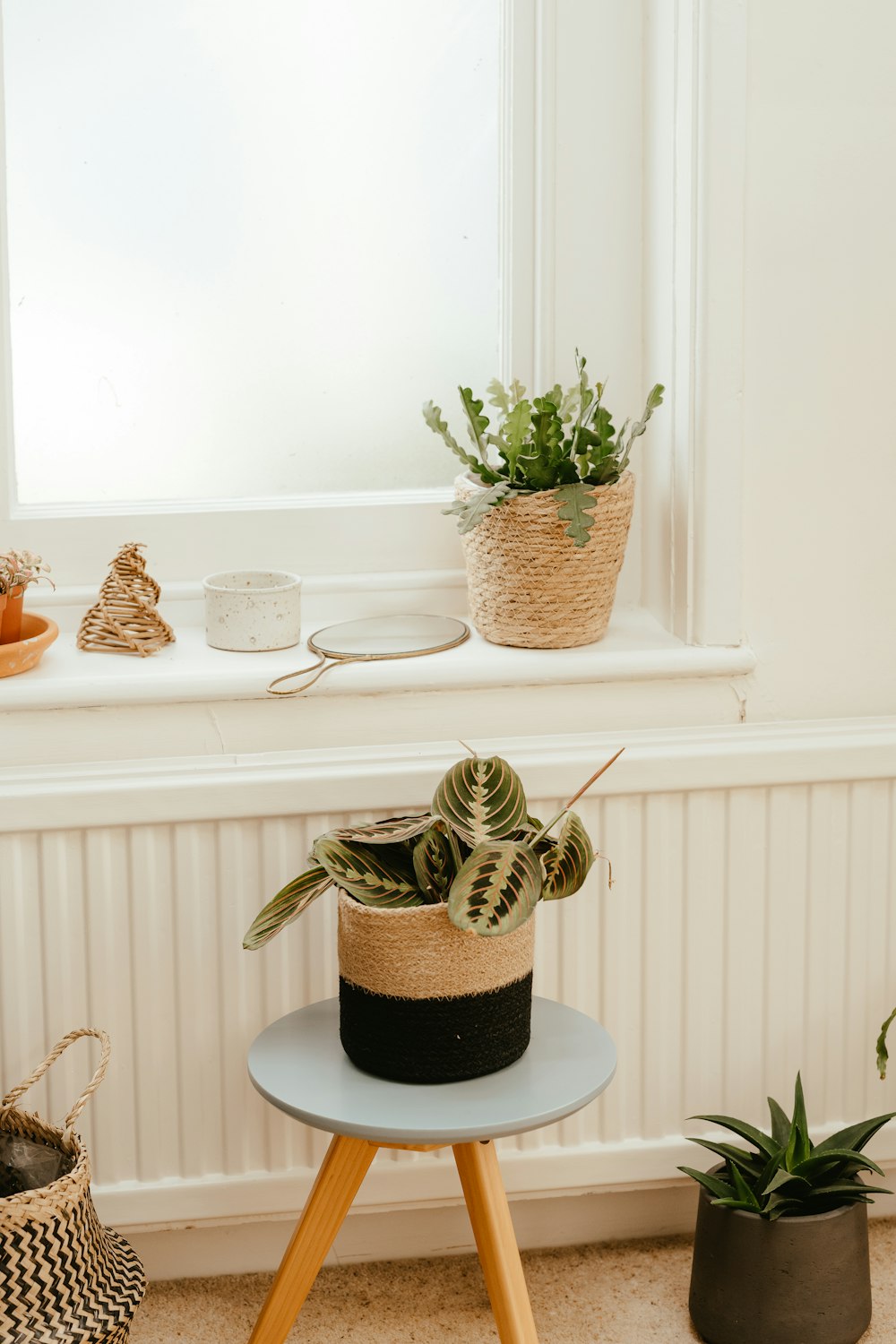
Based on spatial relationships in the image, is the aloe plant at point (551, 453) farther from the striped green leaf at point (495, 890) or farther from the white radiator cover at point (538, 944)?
the striped green leaf at point (495, 890)

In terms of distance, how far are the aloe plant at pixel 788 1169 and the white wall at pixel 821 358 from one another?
17.0 inches

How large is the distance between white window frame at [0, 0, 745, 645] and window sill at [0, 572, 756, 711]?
0.04m

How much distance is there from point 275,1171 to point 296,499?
739 millimetres

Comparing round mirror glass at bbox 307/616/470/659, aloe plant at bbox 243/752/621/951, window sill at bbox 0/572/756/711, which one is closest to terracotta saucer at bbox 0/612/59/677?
window sill at bbox 0/572/756/711

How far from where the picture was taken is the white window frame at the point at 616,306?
1.45 m

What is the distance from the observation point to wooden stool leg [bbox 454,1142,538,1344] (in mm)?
1252

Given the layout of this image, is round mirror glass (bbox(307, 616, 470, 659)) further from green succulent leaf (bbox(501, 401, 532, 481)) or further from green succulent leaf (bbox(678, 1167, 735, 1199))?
green succulent leaf (bbox(678, 1167, 735, 1199))

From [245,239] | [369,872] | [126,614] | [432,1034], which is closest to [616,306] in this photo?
[245,239]

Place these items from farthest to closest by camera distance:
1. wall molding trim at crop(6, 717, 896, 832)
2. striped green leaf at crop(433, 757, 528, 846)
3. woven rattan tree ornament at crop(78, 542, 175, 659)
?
woven rattan tree ornament at crop(78, 542, 175, 659), wall molding trim at crop(6, 717, 896, 832), striped green leaf at crop(433, 757, 528, 846)

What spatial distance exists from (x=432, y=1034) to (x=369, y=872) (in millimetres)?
146

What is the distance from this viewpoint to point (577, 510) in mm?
1412

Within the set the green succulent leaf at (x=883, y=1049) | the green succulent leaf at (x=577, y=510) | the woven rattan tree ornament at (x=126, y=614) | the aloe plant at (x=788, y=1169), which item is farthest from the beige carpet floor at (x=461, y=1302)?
the green succulent leaf at (x=577, y=510)

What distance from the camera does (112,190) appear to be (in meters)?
1.57

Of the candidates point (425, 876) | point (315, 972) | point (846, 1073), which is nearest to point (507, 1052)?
point (425, 876)
